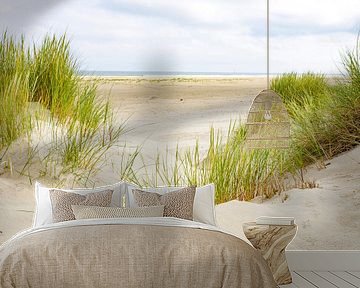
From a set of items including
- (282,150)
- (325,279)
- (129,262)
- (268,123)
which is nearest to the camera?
(129,262)

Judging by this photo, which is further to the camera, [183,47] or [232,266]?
[183,47]

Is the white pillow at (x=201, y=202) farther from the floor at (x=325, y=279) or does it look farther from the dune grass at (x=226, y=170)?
the floor at (x=325, y=279)

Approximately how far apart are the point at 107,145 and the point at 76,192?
86 centimetres

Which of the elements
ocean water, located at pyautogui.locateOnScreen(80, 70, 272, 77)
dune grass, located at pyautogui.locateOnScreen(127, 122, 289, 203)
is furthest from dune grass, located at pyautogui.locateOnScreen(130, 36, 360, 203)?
ocean water, located at pyautogui.locateOnScreen(80, 70, 272, 77)

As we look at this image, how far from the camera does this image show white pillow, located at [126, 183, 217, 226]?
5.93m

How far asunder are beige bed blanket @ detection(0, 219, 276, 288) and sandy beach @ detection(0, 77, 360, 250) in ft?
6.30

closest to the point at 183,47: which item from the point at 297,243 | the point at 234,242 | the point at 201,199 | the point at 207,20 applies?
the point at 207,20

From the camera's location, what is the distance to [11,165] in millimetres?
6609

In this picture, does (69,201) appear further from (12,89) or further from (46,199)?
(12,89)

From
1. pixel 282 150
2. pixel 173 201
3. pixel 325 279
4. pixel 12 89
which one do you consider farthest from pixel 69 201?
pixel 325 279

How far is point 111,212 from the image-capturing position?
5.49 m

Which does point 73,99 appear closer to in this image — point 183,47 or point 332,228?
point 183,47

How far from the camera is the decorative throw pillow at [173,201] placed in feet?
18.7

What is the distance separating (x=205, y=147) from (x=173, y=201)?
1.16 meters
